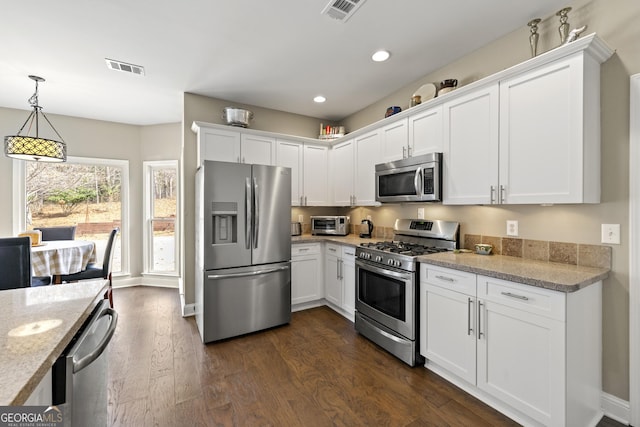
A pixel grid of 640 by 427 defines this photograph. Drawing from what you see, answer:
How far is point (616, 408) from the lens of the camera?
1.80m

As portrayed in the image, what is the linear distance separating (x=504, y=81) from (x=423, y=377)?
2.40 metres

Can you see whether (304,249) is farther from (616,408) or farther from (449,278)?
(616,408)

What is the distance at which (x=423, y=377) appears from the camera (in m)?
2.25

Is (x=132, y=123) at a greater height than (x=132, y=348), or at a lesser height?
greater

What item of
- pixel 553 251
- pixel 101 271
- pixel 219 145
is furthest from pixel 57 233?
pixel 553 251

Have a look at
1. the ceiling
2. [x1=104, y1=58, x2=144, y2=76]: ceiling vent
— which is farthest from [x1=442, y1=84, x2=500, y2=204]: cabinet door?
[x1=104, y1=58, x2=144, y2=76]: ceiling vent

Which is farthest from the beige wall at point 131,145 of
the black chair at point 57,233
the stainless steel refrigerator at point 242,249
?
the stainless steel refrigerator at point 242,249

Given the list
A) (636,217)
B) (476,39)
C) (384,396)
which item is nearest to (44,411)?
(384,396)

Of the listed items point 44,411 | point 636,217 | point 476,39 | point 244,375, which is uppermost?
point 476,39

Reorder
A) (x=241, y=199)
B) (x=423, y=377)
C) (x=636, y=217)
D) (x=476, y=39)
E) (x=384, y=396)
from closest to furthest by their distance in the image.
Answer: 1. (x=636, y=217)
2. (x=384, y=396)
3. (x=423, y=377)
4. (x=476, y=39)
5. (x=241, y=199)

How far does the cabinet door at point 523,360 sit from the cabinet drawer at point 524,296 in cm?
3

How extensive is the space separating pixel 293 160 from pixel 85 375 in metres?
3.25

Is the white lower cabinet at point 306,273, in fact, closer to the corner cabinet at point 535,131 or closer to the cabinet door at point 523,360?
the corner cabinet at point 535,131

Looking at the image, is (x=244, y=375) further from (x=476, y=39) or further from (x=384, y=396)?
(x=476, y=39)
